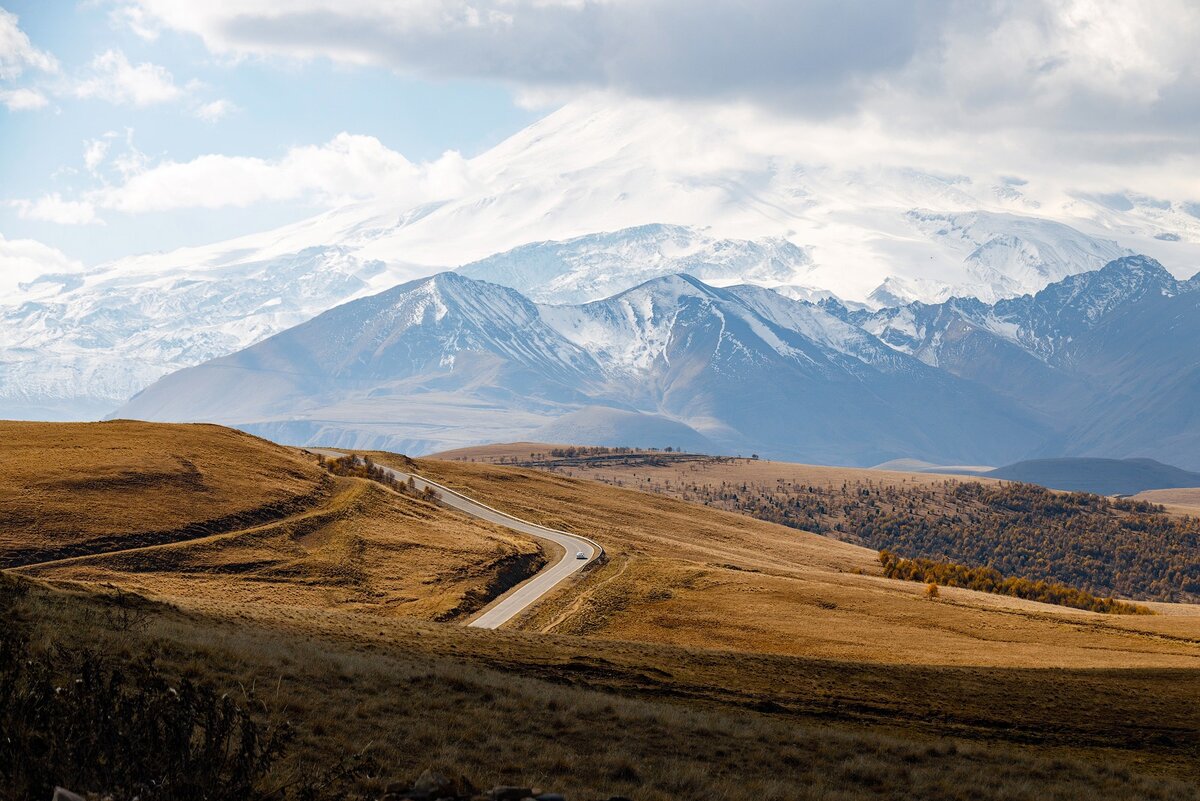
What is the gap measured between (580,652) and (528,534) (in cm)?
6102

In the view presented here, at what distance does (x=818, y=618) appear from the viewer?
7000 centimetres

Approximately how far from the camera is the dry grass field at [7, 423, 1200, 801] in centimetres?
2186

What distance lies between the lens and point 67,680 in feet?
62.8

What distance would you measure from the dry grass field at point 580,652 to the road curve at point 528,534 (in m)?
2.09

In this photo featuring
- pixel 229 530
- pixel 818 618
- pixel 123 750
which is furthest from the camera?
pixel 229 530

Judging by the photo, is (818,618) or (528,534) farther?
(528,534)

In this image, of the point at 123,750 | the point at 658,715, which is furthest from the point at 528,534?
the point at 123,750

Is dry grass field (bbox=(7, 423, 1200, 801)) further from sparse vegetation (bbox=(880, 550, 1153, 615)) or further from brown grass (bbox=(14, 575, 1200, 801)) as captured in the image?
sparse vegetation (bbox=(880, 550, 1153, 615))

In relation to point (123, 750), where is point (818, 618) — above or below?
below

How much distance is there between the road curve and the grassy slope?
188cm

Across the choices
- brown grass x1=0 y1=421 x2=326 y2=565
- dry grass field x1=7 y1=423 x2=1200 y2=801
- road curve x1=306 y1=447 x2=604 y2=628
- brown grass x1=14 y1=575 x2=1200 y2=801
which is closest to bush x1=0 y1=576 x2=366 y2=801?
dry grass field x1=7 y1=423 x2=1200 y2=801

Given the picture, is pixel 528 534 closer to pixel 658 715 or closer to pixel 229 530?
pixel 229 530

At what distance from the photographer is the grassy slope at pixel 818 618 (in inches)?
2325

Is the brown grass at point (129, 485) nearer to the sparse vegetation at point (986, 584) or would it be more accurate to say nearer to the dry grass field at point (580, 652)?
the dry grass field at point (580, 652)
